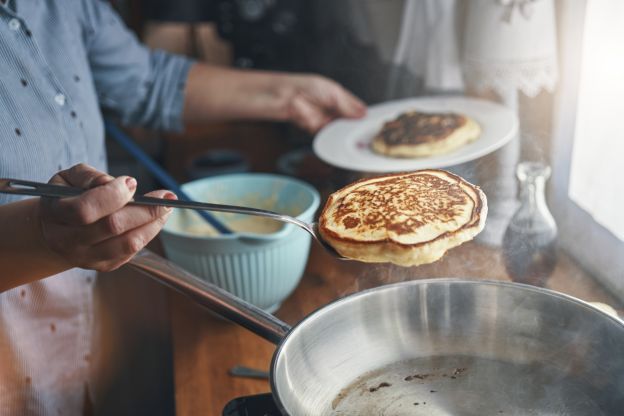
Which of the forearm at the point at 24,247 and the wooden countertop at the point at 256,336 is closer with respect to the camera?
the forearm at the point at 24,247

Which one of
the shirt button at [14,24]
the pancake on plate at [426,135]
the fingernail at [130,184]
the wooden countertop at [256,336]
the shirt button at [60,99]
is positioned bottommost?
the wooden countertop at [256,336]

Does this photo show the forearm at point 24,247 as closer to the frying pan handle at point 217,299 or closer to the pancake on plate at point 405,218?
the frying pan handle at point 217,299

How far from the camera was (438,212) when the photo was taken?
74 centimetres

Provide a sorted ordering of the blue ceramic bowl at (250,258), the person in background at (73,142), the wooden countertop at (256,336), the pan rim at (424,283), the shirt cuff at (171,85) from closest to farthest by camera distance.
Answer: the pan rim at (424,283) < the person in background at (73,142) < the wooden countertop at (256,336) < the blue ceramic bowl at (250,258) < the shirt cuff at (171,85)

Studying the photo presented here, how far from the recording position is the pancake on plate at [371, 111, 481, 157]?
1342 mm

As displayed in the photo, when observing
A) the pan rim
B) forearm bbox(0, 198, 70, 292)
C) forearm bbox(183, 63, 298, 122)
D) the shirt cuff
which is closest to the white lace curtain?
forearm bbox(183, 63, 298, 122)

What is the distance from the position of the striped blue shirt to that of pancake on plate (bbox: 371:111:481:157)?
61 cm

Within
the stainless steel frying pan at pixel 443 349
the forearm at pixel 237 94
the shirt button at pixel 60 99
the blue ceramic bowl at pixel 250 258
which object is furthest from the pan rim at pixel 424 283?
the forearm at pixel 237 94

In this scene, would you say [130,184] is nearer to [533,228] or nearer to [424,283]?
[424,283]

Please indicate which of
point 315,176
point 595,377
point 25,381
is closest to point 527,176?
point 595,377

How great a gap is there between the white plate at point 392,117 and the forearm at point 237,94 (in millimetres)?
162

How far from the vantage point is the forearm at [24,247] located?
2.64 feet

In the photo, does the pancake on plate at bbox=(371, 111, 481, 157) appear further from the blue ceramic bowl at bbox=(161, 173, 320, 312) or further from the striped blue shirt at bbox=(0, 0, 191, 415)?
the striped blue shirt at bbox=(0, 0, 191, 415)

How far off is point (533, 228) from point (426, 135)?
0.42 m
